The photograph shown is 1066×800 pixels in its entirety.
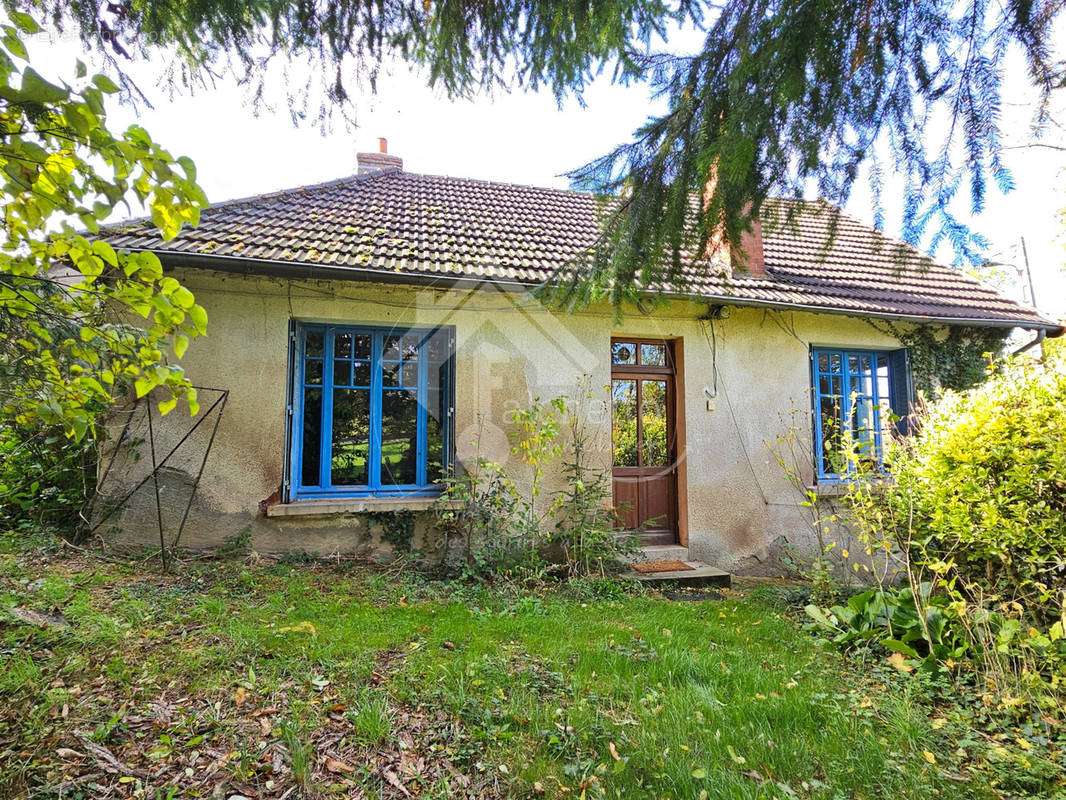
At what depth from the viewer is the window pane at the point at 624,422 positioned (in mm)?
6910

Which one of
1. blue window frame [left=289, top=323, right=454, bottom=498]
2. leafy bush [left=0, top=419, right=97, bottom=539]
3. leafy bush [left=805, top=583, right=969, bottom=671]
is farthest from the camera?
blue window frame [left=289, top=323, right=454, bottom=498]

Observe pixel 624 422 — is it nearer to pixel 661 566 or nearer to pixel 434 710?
pixel 661 566

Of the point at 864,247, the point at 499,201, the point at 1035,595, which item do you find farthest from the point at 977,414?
the point at 499,201

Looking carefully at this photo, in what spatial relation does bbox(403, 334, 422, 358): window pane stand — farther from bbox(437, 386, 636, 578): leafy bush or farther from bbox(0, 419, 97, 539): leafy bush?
bbox(0, 419, 97, 539): leafy bush

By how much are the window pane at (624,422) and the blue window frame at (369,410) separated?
7.26ft

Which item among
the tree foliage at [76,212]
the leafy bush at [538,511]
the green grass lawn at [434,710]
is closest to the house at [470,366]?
the leafy bush at [538,511]

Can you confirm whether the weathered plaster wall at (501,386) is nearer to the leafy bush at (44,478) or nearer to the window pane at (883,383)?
the window pane at (883,383)

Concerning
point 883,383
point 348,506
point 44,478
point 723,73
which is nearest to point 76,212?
point 723,73

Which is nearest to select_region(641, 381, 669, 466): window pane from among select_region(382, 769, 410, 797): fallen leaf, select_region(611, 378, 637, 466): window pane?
select_region(611, 378, 637, 466): window pane

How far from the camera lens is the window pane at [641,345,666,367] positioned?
7.04m

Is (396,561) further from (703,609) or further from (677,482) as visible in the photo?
(677,482)

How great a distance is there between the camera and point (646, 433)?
701 centimetres

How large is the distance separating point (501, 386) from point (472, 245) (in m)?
1.82

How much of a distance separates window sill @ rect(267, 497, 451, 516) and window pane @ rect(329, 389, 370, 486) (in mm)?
289
